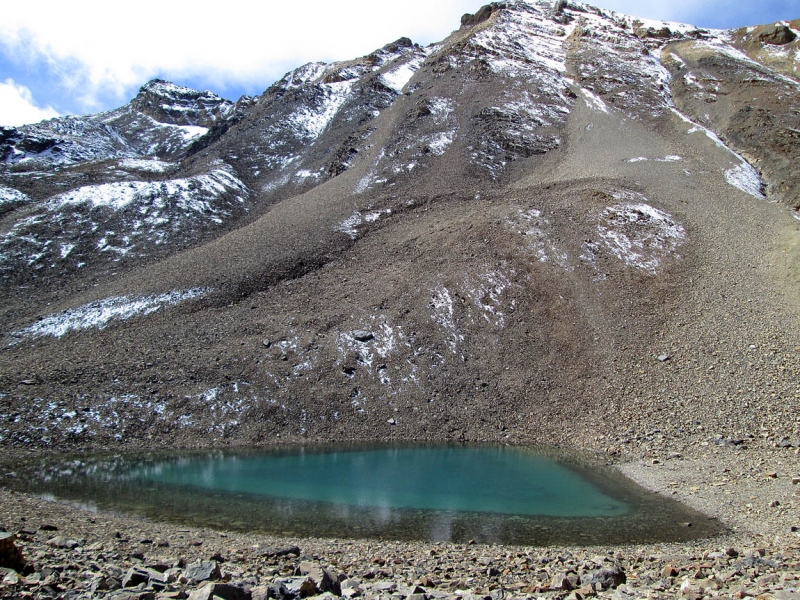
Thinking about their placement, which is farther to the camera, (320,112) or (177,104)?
(177,104)

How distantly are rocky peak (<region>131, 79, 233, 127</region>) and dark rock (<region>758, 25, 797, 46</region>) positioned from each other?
106 m

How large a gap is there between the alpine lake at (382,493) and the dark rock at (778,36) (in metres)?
101

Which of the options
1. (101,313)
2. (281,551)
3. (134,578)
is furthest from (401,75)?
(134,578)

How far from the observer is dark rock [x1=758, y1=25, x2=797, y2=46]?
300 feet

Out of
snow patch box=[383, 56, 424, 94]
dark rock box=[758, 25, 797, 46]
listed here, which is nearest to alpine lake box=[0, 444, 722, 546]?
snow patch box=[383, 56, 424, 94]

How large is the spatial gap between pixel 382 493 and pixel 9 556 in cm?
1407

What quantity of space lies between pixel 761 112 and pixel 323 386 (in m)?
66.4

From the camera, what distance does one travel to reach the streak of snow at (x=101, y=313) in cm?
3616

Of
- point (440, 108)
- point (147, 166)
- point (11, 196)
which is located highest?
point (440, 108)

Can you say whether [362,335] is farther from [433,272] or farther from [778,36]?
[778,36]

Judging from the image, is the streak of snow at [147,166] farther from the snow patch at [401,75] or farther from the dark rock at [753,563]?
the dark rock at [753,563]

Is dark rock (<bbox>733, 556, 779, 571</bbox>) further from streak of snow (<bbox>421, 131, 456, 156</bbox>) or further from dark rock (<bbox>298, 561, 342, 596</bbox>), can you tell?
streak of snow (<bbox>421, 131, 456, 156</bbox>)

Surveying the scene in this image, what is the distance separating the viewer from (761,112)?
65062 mm

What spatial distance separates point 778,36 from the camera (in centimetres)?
9181
